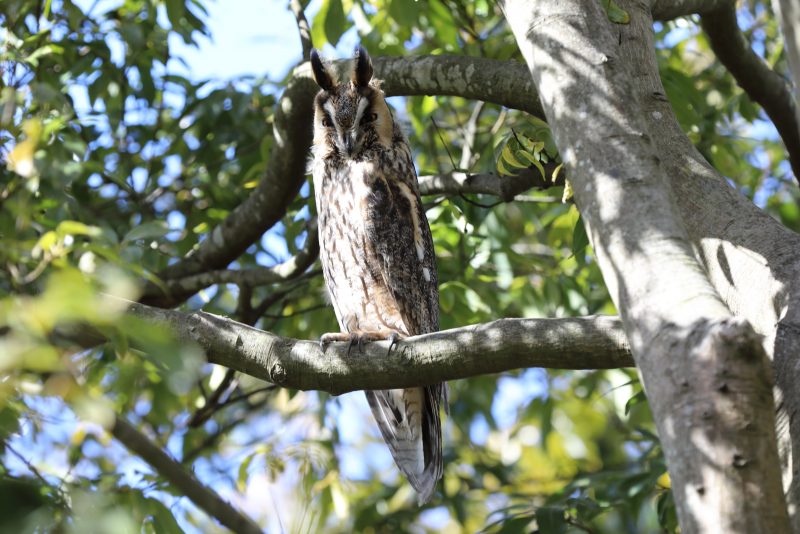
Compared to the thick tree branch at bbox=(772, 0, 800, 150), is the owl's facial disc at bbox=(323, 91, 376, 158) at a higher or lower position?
higher

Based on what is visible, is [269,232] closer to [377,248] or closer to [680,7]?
[377,248]

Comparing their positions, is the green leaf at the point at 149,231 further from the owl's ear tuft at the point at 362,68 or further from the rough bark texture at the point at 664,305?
the owl's ear tuft at the point at 362,68

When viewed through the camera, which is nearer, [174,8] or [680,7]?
[680,7]

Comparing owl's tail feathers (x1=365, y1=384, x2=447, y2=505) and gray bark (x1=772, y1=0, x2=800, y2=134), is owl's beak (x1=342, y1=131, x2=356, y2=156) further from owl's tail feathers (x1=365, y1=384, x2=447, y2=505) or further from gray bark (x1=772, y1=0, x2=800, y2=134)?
gray bark (x1=772, y1=0, x2=800, y2=134)

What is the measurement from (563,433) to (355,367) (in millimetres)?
4605

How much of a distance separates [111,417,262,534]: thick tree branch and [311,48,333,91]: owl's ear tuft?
5.71ft

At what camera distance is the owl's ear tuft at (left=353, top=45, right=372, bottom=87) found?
10.5 feet

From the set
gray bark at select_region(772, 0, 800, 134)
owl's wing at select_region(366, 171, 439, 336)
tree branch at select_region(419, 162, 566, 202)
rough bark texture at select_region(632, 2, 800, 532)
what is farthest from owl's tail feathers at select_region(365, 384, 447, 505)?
gray bark at select_region(772, 0, 800, 134)

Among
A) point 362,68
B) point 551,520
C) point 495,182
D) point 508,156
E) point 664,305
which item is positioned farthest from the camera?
point 362,68

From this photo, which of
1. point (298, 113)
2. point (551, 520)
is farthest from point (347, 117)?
point (551, 520)

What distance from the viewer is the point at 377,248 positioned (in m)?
3.36

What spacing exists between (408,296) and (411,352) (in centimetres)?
140

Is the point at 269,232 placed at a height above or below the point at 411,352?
above

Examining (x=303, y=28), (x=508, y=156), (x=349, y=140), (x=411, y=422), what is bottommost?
(x=411, y=422)
